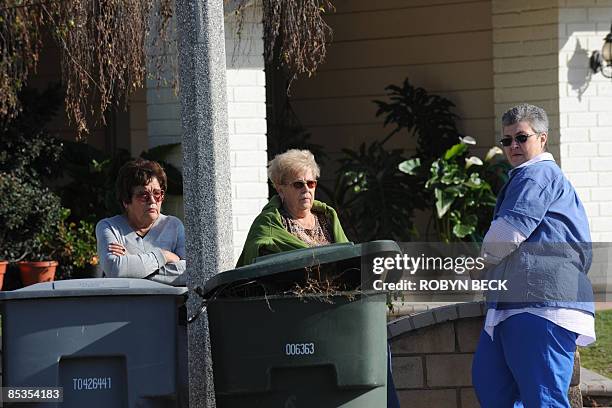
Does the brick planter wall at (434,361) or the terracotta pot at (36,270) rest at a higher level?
the terracotta pot at (36,270)

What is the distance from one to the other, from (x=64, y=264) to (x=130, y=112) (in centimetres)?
213

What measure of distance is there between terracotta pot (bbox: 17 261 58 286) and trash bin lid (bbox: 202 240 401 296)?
5100mm

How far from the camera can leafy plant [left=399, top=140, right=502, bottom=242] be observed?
1001cm

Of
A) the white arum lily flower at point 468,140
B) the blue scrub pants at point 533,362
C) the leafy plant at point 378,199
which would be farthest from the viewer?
the leafy plant at point 378,199

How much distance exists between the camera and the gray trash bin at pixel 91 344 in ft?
14.2

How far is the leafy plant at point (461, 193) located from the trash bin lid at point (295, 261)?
563 cm

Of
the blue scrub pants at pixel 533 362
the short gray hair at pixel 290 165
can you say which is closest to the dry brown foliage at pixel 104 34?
the short gray hair at pixel 290 165

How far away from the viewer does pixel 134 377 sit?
4391 millimetres

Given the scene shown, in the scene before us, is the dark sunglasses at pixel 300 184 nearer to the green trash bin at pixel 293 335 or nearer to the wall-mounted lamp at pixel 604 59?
the green trash bin at pixel 293 335

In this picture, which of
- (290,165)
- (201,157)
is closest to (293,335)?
(201,157)

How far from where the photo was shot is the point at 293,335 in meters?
4.39

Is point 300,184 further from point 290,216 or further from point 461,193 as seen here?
point 461,193

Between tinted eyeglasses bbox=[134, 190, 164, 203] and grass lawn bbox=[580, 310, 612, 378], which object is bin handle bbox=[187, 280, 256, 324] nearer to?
tinted eyeglasses bbox=[134, 190, 164, 203]

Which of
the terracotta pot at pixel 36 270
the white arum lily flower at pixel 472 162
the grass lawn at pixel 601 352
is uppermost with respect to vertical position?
the white arum lily flower at pixel 472 162
